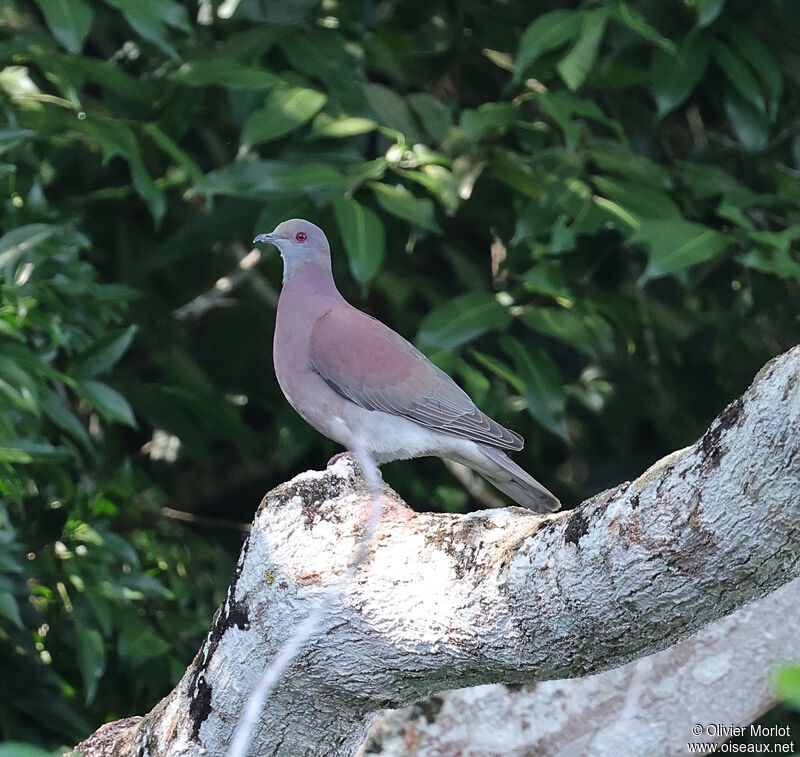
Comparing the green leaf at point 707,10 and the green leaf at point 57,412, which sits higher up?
the green leaf at point 707,10

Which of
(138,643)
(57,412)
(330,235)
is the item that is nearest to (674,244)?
(330,235)

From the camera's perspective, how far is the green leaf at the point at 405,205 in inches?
140

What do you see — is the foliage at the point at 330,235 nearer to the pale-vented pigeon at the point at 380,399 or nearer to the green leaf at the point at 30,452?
the green leaf at the point at 30,452

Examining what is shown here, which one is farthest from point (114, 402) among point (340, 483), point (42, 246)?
point (340, 483)

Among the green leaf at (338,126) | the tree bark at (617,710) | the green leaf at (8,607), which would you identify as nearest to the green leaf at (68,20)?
the green leaf at (338,126)

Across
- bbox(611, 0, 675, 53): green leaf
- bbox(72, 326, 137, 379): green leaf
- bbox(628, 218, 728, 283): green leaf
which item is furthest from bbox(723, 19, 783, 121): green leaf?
bbox(72, 326, 137, 379): green leaf

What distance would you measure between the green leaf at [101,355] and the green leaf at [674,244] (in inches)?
56.4

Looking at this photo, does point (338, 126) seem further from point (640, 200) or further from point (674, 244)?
point (674, 244)

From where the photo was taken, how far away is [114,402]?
11.2 ft

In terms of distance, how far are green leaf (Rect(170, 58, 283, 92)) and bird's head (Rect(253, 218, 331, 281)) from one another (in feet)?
Result: 1.51

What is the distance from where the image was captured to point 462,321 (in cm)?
367

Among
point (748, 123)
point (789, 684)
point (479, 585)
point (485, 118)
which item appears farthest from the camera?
point (748, 123)

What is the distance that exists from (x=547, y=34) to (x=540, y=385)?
1047mm

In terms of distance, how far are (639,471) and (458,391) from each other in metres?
1.90
